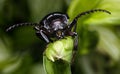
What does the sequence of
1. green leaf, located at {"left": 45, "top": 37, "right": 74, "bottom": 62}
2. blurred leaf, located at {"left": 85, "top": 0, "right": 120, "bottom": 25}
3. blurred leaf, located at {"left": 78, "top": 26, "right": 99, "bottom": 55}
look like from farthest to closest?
blurred leaf, located at {"left": 78, "top": 26, "right": 99, "bottom": 55} < blurred leaf, located at {"left": 85, "top": 0, "right": 120, "bottom": 25} < green leaf, located at {"left": 45, "top": 37, "right": 74, "bottom": 62}

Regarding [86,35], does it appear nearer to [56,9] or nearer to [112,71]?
[56,9]

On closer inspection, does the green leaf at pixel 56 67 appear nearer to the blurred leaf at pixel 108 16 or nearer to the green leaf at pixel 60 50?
the green leaf at pixel 60 50

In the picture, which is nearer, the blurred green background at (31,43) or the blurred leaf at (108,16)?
the blurred leaf at (108,16)

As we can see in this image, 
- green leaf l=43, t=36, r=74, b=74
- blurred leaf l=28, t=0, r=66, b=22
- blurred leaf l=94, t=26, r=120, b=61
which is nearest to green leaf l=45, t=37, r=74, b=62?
green leaf l=43, t=36, r=74, b=74

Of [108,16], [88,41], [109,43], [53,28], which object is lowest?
[109,43]

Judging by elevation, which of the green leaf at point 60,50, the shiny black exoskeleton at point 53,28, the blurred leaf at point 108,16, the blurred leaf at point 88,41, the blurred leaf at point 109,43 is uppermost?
the shiny black exoskeleton at point 53,28

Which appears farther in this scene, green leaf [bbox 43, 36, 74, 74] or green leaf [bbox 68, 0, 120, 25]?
green leaf [bbox 68, 0, 120, 25]

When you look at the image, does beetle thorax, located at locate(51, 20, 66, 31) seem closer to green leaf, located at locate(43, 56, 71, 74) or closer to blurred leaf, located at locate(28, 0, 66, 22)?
green leaf, located at locate(43, 56, 71, 74)

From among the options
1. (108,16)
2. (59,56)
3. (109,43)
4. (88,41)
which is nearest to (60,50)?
(59,56)

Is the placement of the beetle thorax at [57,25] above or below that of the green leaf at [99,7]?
above

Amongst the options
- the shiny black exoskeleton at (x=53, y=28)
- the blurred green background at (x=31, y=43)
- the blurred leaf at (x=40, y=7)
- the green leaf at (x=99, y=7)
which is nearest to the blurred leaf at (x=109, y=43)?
the blurred green background at (x=31, y=43)

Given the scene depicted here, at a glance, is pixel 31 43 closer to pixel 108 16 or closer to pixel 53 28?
pixel 108 16
